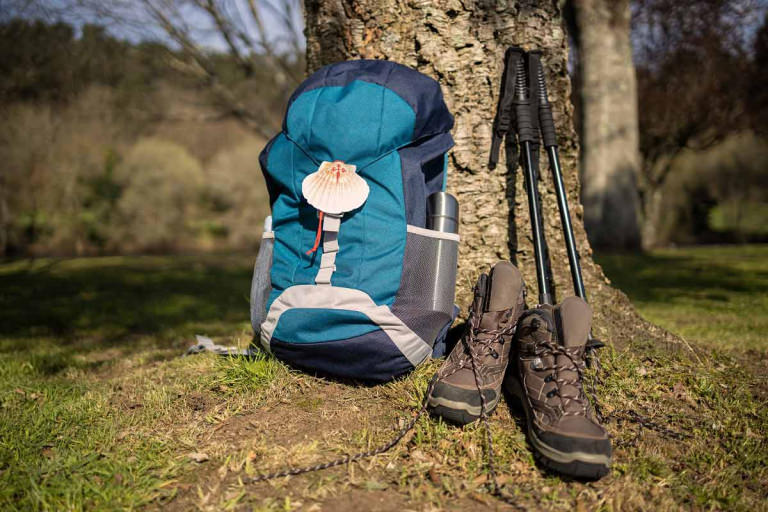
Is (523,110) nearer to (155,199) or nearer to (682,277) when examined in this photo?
(682,277)

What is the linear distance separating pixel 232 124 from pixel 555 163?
21.1 m

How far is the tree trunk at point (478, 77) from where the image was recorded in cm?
268

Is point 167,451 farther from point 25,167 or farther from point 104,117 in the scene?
point 25,167

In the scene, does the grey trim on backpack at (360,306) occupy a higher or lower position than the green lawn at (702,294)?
higher

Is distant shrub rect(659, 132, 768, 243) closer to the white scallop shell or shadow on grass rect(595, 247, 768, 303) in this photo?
shadow on grass rect(595, 247, 768, 303)

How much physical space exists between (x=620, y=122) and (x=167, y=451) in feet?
30.0

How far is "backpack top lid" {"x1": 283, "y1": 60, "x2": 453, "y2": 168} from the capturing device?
218 cm

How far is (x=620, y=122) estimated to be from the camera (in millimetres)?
9039

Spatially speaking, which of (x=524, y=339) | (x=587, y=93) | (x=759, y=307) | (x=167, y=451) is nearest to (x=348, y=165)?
(x=524, y=339)

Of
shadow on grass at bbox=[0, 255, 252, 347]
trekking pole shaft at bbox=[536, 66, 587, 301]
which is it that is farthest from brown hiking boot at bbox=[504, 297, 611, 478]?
shadow on grass at bbox=[0, 255, 252, 347]

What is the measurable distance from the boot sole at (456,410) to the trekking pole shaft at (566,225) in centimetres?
82

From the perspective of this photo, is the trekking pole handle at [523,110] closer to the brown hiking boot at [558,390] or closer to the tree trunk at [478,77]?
the tree trunk at [478,77]

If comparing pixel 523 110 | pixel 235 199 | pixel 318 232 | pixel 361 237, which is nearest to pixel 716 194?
pixel 235 199

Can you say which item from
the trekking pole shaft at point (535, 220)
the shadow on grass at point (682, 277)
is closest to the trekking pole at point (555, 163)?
the trekking pole shaft at point (535, 220)
